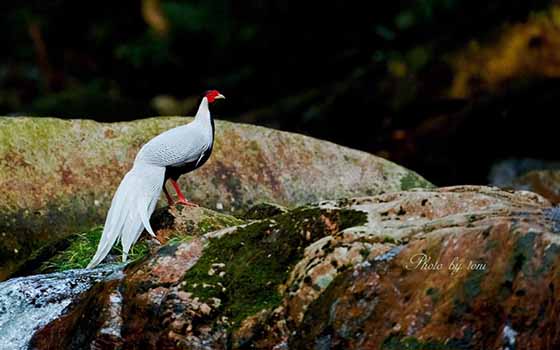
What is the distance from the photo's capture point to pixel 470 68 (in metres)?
12.1

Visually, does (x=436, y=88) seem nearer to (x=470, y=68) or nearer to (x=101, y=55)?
(x=470, y=68)

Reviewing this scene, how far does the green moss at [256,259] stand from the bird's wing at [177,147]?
114 centimetres

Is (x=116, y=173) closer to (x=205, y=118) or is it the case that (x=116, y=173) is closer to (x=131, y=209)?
(x=205, y=118)

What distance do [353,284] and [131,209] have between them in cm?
171

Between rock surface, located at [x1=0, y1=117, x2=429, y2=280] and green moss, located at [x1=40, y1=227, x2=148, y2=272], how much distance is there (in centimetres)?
83

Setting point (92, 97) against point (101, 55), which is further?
point (101, 55)

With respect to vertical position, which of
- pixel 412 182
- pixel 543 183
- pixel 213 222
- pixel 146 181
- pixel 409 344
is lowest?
pixel 543 183

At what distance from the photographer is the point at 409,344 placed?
3.84 meters

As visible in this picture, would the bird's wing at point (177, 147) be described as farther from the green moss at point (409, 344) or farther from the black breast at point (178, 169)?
the green moss at point (409, 344)

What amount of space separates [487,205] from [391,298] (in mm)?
870

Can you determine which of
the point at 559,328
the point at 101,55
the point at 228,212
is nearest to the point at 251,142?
the point at 228,212

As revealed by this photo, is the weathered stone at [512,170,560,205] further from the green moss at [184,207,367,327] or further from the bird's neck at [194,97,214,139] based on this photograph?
the green moss at [184,207,367,327]

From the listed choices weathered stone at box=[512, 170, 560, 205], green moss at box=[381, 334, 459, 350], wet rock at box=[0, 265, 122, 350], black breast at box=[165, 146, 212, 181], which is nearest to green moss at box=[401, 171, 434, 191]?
weathered stone at box=[512, 170, 560, 205]

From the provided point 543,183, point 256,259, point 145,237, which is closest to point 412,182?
point 543,183
